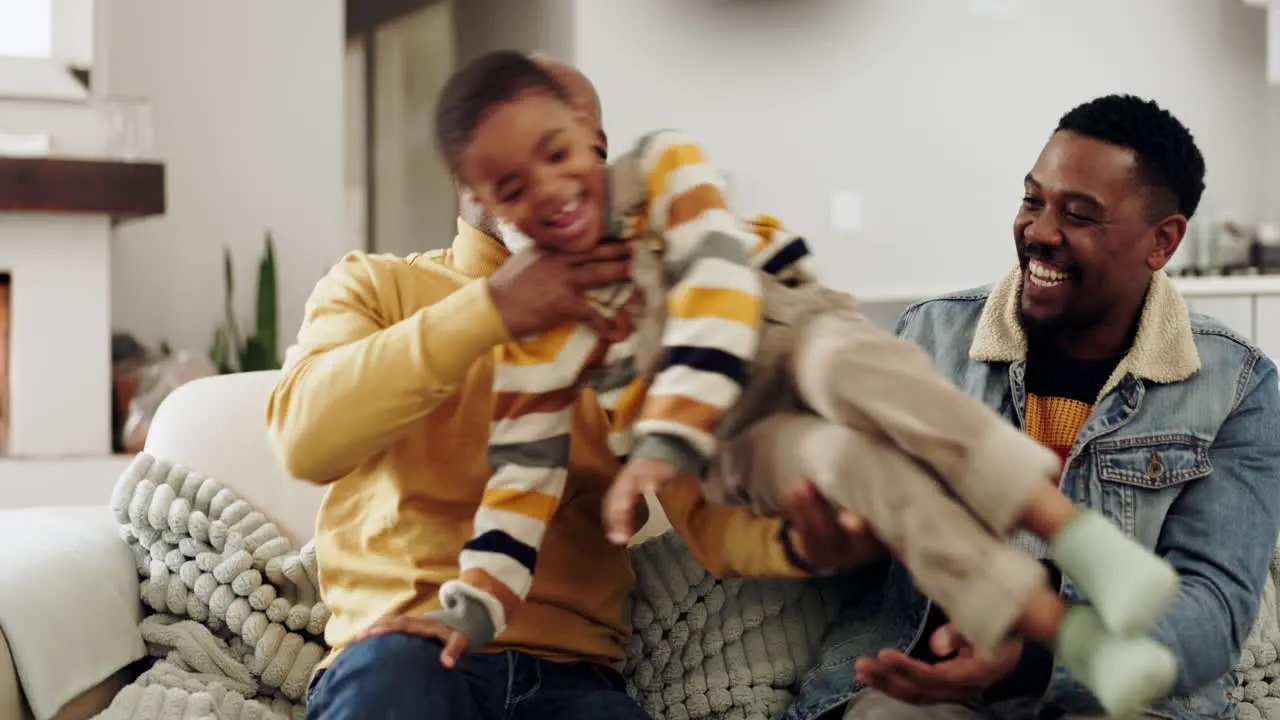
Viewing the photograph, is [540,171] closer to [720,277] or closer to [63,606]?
[720,277]

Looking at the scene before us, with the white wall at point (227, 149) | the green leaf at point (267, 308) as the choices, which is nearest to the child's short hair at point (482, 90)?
the green leaf at point (267, 308)

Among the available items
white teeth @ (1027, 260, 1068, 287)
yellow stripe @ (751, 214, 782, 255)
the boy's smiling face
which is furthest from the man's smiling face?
the boy's smiling face

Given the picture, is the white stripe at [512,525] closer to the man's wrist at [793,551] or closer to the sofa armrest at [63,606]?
the man's wrist at [793,551]

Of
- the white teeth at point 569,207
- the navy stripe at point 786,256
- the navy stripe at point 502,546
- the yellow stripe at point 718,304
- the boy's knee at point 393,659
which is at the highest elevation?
the white teeth at point 569,207

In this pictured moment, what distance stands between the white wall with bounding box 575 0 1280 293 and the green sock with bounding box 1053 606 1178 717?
345 centimetres

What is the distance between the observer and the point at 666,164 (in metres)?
1.23

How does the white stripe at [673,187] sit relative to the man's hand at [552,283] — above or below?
above

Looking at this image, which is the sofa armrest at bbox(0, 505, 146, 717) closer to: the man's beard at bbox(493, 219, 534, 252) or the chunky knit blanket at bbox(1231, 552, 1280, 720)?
the man's beard at bbox(493, 219, 534, 252)

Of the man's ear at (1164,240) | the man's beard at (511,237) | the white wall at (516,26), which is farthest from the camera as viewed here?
the white wall at (516,26)

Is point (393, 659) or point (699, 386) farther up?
point (699, 386)

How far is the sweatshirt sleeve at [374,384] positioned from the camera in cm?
119

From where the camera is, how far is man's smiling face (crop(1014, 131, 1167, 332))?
1499 mm

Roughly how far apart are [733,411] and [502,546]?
234 millimetres

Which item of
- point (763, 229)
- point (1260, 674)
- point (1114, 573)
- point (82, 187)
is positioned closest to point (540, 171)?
point (763, 229)
